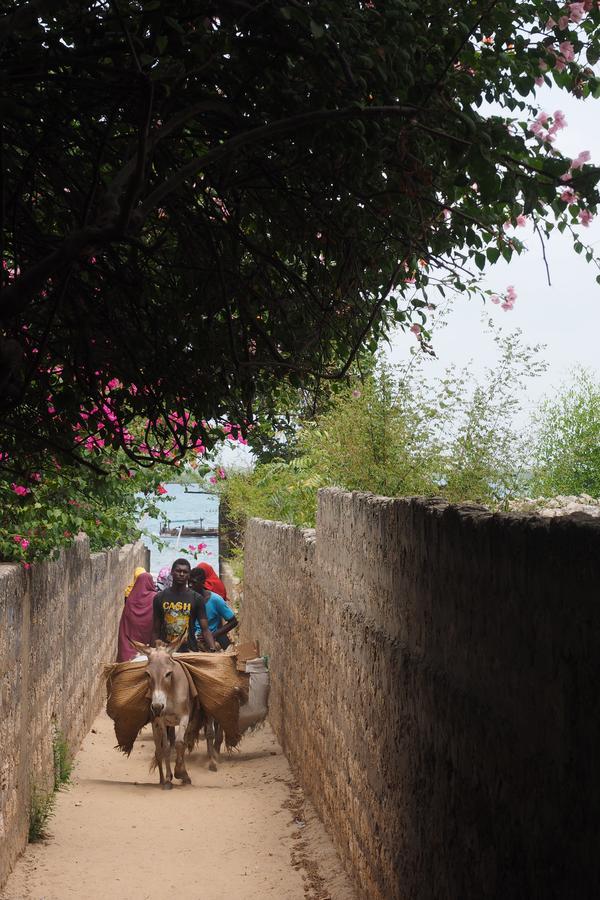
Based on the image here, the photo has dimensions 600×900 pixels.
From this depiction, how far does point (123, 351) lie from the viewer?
4805 mm

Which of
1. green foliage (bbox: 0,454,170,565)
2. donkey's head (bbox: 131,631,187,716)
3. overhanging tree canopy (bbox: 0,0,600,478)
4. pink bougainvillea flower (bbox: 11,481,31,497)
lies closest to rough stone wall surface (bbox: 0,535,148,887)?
green foliage (bbox: 0,454,170,565)

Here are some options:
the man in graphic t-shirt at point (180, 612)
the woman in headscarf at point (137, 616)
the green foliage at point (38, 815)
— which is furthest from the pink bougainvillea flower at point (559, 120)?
the woman in headscarf at point (137, 616)

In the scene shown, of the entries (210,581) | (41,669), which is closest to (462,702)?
(41,669)

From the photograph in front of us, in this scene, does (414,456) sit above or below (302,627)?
above

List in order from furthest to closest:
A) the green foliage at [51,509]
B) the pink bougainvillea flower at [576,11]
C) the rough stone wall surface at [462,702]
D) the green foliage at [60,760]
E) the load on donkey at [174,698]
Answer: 1. the load on donkey at [174,698]
2. the green foliage at [60,760]
3. the green foliage at [51,509]
4. the pink bougainvillea flower at [576,11]
5. the rough stone wall surface at [462,702]

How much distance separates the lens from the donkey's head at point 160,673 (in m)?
10.5

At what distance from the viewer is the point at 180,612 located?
40.8ft

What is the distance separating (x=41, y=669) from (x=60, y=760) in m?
1.54

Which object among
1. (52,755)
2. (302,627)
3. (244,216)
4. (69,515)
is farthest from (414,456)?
(244,216)

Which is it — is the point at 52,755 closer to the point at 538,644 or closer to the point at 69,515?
the point at 69,515

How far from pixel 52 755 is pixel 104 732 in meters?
4.43

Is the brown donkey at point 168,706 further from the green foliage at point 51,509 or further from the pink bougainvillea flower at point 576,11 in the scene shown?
the pink bougainvillea flower at point 576,11

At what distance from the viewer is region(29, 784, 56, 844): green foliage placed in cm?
805

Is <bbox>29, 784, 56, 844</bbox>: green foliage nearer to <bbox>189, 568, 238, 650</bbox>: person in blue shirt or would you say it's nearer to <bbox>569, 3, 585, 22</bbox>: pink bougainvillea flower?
<bbox>189, 568, 238, 650</bbox>: person in blue shirt
